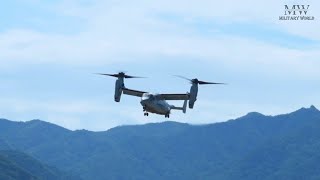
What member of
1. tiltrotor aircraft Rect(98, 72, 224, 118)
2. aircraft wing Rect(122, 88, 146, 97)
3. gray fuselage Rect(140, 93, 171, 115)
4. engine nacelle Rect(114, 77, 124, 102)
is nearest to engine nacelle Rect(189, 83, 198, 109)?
tiltrotor aircraft Rect(98, 72, 224, 118)

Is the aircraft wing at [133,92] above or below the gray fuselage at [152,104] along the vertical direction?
above

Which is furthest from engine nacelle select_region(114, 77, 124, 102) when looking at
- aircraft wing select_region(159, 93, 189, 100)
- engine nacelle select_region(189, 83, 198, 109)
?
engine nacelle select_region(189, 83, 198, 109)

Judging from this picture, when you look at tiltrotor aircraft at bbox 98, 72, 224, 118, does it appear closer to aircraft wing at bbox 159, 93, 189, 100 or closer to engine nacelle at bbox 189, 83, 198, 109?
aircraft wing at bbox 159, 93, 189, 100

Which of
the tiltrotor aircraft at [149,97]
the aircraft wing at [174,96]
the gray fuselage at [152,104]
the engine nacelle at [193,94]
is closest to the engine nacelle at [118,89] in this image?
the tiltrotor aircraft at [149,97]

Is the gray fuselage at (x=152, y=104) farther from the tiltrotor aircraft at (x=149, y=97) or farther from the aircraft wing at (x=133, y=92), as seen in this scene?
the aircraft wing at (x=133, y=92)

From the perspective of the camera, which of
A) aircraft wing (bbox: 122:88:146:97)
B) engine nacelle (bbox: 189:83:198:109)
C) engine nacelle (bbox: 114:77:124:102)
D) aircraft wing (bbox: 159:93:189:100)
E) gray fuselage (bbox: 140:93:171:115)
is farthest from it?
aircraft wing (bbox: 122:88:146:97)

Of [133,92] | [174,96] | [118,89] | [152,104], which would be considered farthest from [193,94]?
[133,92]

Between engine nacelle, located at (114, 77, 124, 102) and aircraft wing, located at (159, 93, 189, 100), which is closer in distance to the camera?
aircraft wing, located at (159, 93, 189, 100)

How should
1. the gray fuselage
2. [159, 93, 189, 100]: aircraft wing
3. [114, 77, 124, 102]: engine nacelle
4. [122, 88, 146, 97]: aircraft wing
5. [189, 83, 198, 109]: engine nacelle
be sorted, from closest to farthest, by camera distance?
[189, 83, 198, 109]: engine nacelle, [159, 93, 189, 100]: aircraft wing, [114, 77, 124, 102]: engine nacelle, the gray fuselage, [122, 88, 146, 97]: aircraft wing

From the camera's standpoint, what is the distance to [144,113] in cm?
15962

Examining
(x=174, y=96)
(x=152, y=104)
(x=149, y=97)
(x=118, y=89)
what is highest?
(x=118, y=89)

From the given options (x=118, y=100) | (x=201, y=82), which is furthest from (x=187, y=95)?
(x=118, y=100)

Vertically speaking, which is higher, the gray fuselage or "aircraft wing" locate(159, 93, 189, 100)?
"aircraft wing" locate(159, 93, 189, 100)

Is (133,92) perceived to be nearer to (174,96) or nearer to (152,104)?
(152,104)
